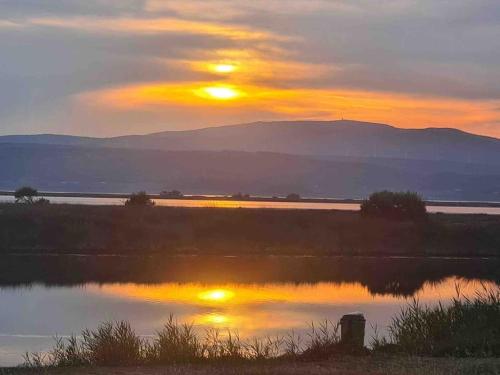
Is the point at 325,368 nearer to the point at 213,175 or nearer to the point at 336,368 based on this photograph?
the point at 336,368

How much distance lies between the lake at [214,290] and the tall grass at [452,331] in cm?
282

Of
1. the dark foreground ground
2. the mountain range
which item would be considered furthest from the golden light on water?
the mountain range

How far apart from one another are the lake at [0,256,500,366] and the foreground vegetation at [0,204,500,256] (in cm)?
321

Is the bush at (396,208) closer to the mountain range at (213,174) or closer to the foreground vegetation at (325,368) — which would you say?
the foreground vegetation at (325,368)

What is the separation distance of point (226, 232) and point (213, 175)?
108 metres

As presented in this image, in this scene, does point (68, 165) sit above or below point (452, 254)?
above

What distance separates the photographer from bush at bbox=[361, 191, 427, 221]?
52562mm

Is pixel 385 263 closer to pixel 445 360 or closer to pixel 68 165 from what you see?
pixel 445 360

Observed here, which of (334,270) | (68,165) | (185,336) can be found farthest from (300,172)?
(185,336)

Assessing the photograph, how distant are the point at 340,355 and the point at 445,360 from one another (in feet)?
4.87

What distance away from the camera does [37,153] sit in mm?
185000

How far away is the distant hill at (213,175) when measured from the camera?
15162 centimetres

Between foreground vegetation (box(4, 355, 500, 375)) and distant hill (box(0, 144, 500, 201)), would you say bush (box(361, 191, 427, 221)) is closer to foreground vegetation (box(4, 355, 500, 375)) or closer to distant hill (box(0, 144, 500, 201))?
foreground vegetation (box(4, 355, 500, 375))

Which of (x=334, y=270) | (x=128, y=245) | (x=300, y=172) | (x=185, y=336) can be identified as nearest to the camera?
(x=185, y=336)
